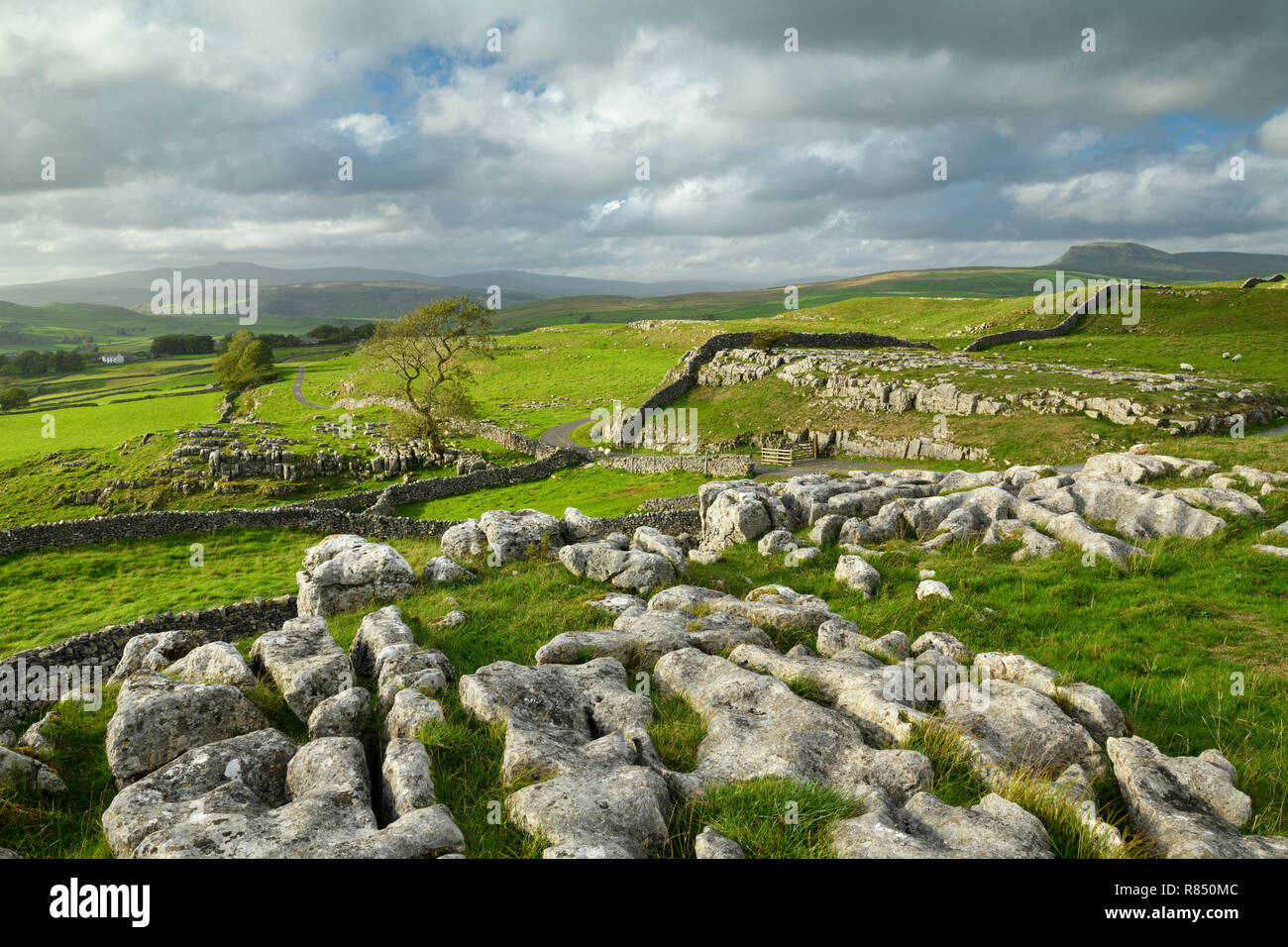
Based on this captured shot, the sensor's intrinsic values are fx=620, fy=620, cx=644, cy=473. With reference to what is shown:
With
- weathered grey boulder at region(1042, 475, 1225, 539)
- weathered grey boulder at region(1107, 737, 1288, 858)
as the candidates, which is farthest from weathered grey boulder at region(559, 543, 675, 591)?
weathered grey boulder at region(1042, 475, 1225, 539)

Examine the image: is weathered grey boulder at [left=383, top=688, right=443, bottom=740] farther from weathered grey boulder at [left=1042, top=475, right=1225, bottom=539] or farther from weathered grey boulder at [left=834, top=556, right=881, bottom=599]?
weathered grey boulder at [left=1042, top=475, right=1225, bottom=539]

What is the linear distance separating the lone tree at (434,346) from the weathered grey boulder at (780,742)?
168ft

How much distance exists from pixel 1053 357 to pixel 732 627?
5937 centimetres

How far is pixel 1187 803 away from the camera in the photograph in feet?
26.2

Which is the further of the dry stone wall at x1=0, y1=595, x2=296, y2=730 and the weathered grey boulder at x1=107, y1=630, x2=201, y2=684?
the dry stone wall at x1=0, y1=595, x2=296, y2=730

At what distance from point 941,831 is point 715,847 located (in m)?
2.82

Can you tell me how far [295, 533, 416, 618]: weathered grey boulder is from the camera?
17.7 metres

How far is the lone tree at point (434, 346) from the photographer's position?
5678 centimetres

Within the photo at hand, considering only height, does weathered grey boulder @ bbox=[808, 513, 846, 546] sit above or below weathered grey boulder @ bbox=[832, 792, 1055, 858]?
above

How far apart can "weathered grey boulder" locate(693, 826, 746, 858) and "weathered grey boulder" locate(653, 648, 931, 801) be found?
1.48 m

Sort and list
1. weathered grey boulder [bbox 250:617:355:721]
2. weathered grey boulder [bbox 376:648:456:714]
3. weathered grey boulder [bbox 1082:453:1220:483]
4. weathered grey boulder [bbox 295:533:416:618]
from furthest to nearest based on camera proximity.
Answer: weathered grey boulder [bbox 1082:453:1220:483], weathered grey boulder [bbox 295:533:416:618], weathered grey boulder [bbox 250:617:355:721], weathered grey boulder [bbox 376:648:456:714]

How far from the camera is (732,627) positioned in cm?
1366

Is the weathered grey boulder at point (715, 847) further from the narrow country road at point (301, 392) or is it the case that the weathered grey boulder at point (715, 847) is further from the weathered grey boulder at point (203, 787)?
the narrow country road at point (301, 392)
